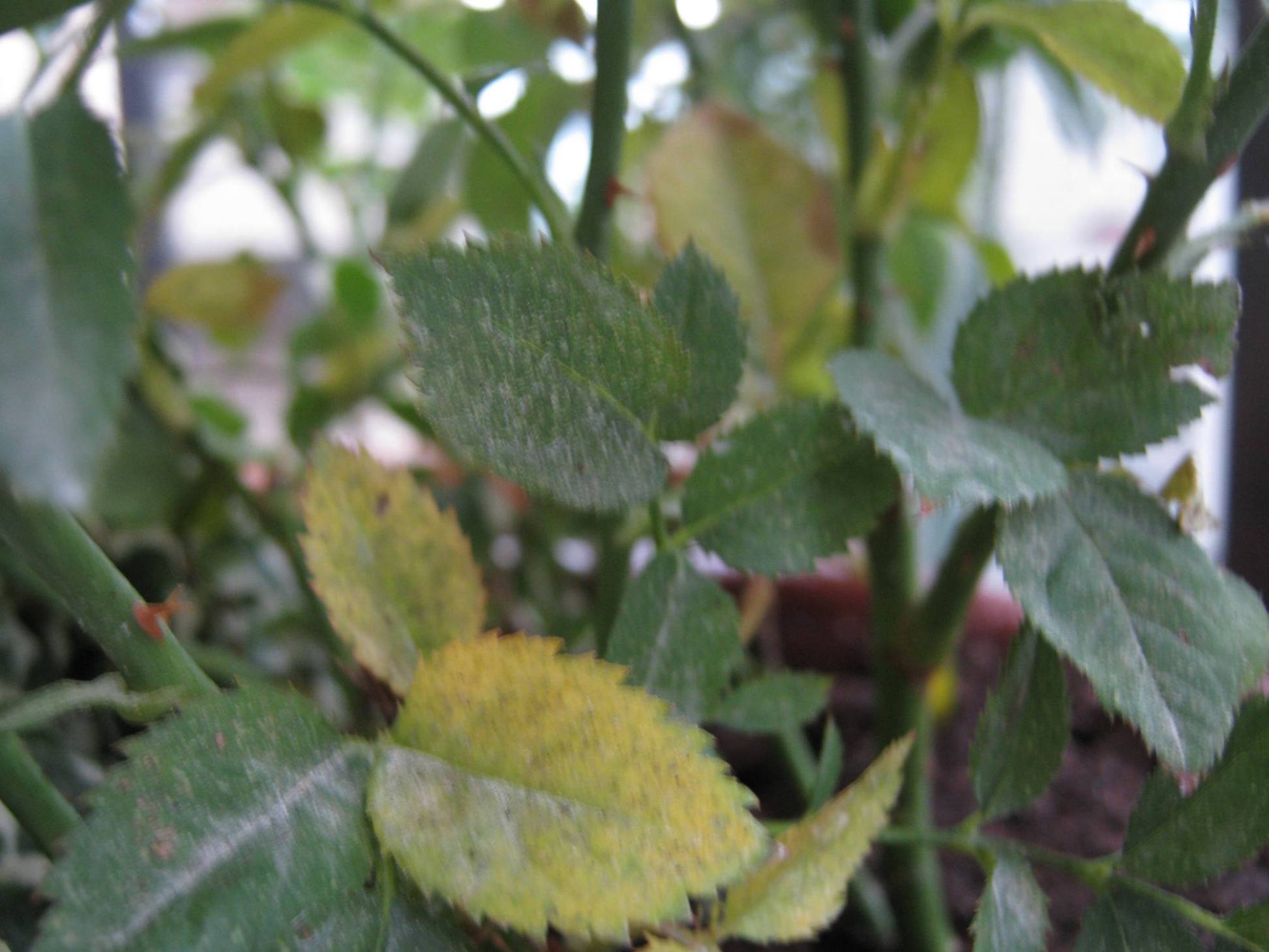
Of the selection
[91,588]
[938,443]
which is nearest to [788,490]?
[938,443]

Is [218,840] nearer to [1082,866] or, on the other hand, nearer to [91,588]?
[91,588]

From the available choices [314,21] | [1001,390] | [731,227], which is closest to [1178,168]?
[1001,390]

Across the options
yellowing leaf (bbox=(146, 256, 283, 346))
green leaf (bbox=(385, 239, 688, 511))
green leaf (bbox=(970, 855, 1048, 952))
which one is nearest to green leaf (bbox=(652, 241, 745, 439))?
green leaf (bbox=(385, 239, 688, 511))

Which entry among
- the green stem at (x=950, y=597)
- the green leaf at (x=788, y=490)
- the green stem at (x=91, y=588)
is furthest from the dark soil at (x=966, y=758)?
the green stem at (x=91, y=588)

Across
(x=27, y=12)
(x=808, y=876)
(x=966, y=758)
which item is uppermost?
(x=27, y=12)

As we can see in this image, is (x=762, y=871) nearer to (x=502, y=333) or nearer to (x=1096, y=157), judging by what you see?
(x=502, y=333)

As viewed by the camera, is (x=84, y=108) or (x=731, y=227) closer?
(x=84, y=108)

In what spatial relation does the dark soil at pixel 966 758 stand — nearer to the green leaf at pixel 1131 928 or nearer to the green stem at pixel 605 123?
the green leaf at pixel 1131 928
